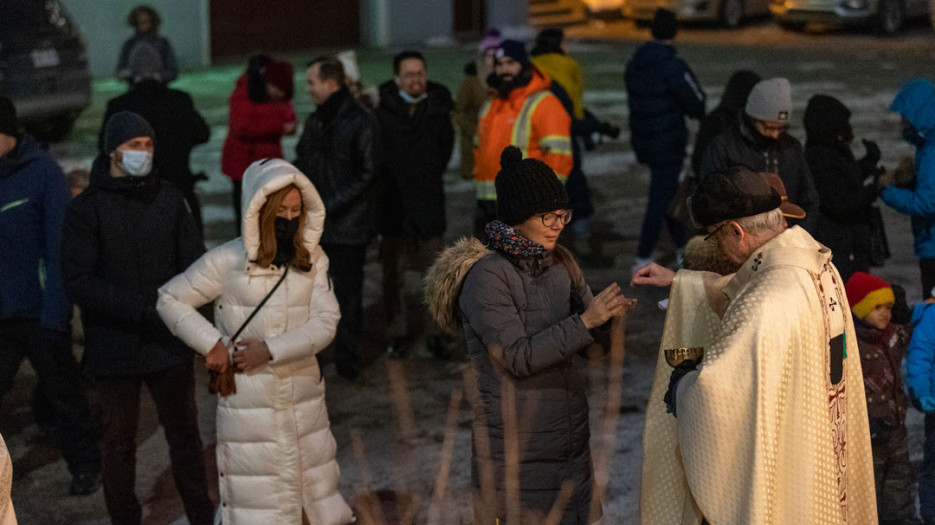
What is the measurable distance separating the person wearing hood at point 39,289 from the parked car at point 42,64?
293 inches

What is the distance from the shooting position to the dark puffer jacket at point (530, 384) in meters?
4.20

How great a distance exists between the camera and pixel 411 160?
7996 millimetres

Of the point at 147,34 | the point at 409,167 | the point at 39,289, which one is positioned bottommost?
the point at 39,289

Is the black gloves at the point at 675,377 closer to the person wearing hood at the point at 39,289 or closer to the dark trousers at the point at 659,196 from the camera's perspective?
the person wearing hood at the point at 39,289

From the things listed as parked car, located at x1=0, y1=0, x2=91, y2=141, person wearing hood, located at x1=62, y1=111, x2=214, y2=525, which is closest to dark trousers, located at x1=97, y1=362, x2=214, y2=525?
person wearing hood, located at x1=62, y1=111, x2=214, y2=525

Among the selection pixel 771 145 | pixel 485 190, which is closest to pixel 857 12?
pixel 485 190

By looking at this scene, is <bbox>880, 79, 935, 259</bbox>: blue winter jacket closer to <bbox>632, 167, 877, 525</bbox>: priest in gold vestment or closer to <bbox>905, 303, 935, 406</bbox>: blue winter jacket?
<bbox>905, 303, 935, 406</bbox>: blue winter jacket

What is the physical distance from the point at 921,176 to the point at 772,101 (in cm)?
97

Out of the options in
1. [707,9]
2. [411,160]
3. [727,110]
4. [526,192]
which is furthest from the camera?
[707,9]

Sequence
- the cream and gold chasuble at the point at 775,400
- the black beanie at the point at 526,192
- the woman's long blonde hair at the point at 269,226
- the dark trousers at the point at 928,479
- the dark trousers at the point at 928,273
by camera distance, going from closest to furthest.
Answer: the cream and gold chasuble at the point at 775,400 < the black beanie at the point at 526,192 < the woman's long blonde hair at the point at 269,226 < the dark trousers at the point at 928,479 < the dark trousers at the point at 928,273

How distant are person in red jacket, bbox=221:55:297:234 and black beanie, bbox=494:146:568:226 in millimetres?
4754

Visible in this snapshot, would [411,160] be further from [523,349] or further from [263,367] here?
[523,349]

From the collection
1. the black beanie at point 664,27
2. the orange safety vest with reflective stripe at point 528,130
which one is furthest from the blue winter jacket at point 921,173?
the black beanie at point 664,27

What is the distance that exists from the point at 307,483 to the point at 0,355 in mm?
1993
